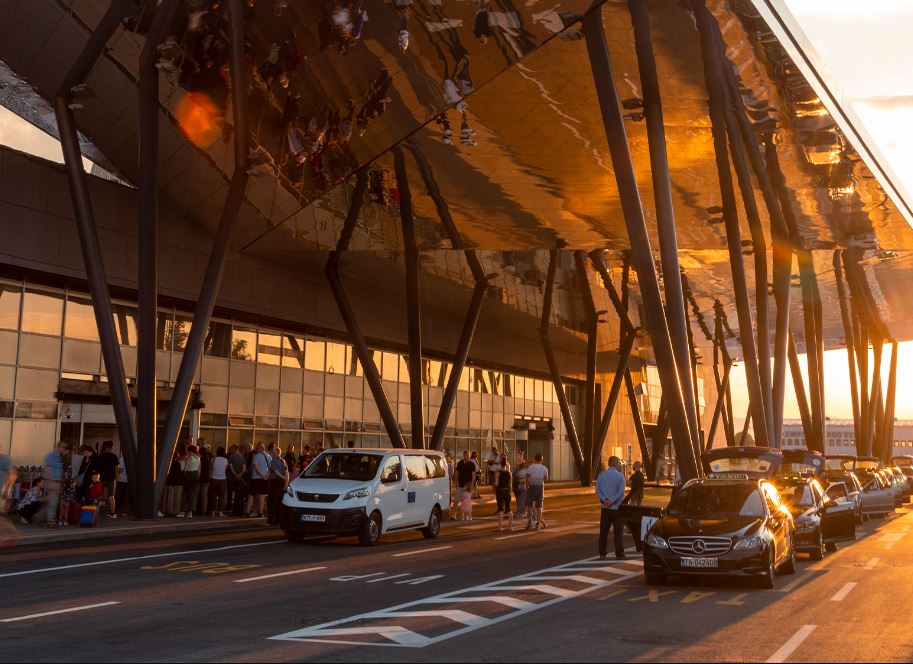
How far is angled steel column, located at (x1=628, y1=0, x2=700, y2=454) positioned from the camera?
813 inches

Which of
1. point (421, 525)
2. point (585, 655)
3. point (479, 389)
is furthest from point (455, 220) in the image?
point (585, 655)

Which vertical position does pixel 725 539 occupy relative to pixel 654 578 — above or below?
above

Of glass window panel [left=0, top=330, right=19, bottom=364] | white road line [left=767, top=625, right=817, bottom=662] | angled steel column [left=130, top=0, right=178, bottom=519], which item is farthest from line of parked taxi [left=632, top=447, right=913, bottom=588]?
glass window panel [left=0, top=330, right=19, bottom=364]

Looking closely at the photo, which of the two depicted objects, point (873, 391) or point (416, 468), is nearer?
point (416, 468)

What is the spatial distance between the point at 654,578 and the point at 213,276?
51.2 ft

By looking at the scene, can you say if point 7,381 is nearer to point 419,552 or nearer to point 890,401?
point 419,552

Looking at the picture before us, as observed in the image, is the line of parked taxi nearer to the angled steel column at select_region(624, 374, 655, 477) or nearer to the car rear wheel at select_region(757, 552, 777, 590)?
the car rear wheel at select_region(757, 552, 777, 590)

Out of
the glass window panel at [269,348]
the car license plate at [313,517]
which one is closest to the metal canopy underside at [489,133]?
the glass window panel at [269,348]

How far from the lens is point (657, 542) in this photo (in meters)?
13.0

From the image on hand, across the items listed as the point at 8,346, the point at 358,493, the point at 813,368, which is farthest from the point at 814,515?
the point at 813,368

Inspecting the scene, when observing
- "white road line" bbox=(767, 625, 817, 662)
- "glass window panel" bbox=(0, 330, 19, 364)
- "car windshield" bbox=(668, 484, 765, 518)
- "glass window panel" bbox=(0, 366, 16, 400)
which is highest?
"glass window panel" bbox=(0, 330, 19, 364)

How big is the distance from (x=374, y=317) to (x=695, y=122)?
20443 millimetres

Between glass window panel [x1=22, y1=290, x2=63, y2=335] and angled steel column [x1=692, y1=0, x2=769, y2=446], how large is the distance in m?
18.8

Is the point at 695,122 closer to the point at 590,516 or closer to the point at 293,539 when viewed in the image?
the point at 590,516
